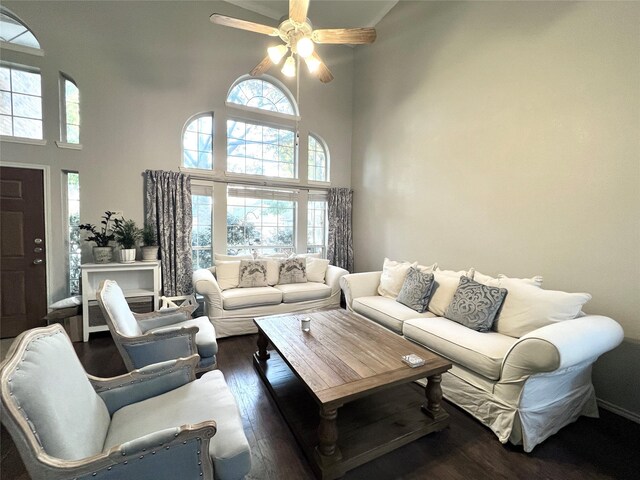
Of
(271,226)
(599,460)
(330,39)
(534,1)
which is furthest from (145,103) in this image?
(599,460)

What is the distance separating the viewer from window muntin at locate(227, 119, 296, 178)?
14.2 ft

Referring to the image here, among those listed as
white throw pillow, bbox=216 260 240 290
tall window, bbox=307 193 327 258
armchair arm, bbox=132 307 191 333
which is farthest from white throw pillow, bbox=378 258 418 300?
armchair arm, bbox=132 307 191 333

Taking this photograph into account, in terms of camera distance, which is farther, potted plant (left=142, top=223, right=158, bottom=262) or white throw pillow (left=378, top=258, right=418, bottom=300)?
potted plant (left=142, top=223, right=158, bottom=262)

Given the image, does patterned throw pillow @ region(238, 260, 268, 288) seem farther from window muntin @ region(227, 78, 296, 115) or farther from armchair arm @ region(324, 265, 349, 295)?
window muntin @ region(227, 78, 296, 115)

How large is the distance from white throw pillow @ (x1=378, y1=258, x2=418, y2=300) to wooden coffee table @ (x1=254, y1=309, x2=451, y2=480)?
3.38ft

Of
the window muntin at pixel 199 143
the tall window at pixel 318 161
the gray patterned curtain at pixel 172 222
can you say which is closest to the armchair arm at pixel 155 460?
the gray patterned curtain at pixel 172 222

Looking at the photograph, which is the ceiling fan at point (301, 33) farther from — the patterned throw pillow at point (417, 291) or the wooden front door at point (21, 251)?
the wooden front door at point (21, 251)

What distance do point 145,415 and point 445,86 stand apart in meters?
4.19

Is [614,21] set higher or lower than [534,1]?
lower

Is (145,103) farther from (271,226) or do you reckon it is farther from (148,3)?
(271,226)

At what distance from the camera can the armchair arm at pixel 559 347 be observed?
61.3 inches

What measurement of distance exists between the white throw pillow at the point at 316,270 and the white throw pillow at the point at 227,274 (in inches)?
42.4

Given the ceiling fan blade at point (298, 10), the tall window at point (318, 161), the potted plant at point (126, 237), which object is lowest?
the potted plant at point (126, 237)

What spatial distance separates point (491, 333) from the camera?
230 centimetres
